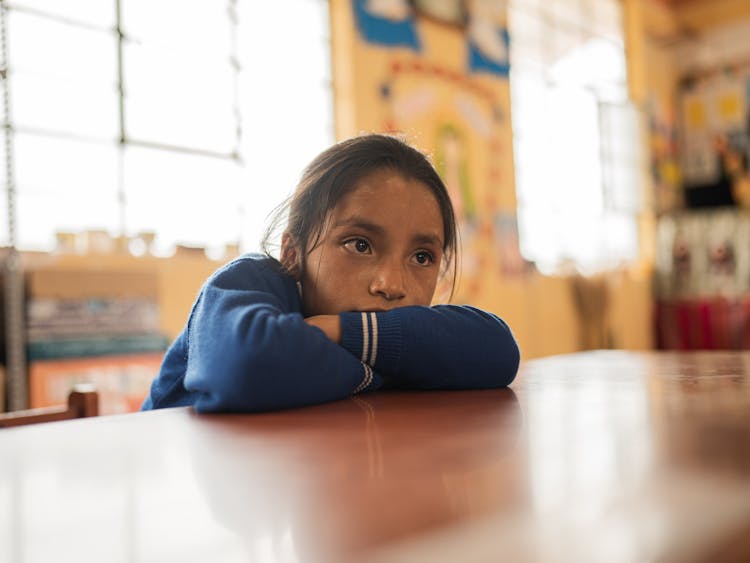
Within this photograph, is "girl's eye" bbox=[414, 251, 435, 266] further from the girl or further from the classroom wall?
the classroom wall

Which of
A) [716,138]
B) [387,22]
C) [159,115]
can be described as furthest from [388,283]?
[716,138]

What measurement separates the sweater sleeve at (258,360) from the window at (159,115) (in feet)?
5.44

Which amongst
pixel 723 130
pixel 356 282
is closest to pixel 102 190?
pixel 356 282

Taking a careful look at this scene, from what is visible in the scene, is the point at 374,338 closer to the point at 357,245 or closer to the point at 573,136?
the point at 357,245

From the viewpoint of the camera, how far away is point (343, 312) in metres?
0.69

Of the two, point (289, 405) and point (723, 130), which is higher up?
point (723, 130)

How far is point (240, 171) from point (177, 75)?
1.44 ft

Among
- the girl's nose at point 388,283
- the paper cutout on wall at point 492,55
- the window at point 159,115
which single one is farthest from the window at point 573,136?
the girl's nose at point 388,283

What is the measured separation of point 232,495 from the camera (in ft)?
0.93

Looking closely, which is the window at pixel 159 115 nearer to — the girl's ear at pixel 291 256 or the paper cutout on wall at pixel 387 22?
the paper cutout on wall at pixel 387 22

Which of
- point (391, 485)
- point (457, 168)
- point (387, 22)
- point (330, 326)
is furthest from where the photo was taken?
point (457, 168)

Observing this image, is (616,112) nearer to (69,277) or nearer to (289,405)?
(69,277)

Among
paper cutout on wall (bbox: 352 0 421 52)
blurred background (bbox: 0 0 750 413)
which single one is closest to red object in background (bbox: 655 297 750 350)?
blurred background (bbox: 0 0 750 413)

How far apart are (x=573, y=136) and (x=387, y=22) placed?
1938 mm
